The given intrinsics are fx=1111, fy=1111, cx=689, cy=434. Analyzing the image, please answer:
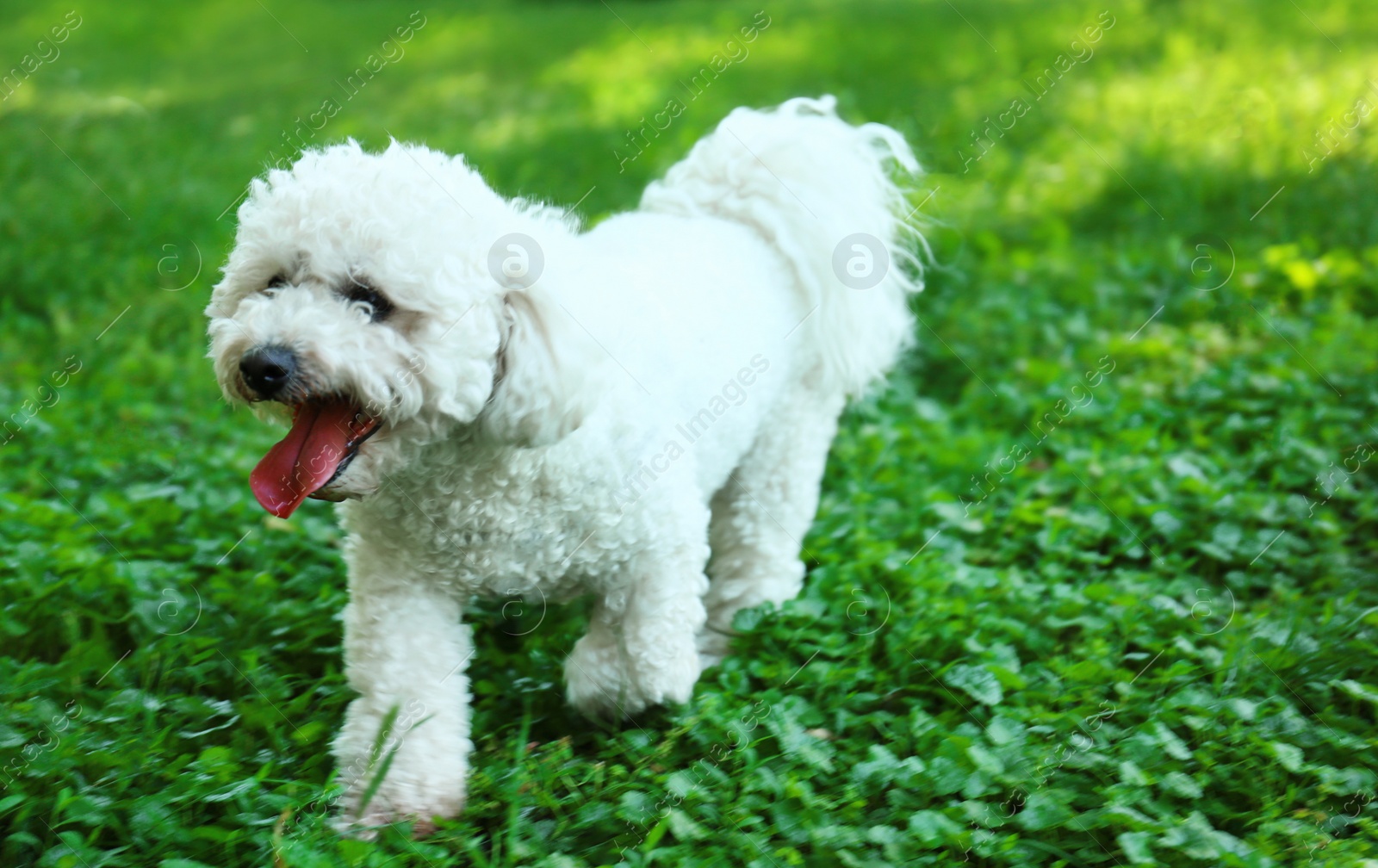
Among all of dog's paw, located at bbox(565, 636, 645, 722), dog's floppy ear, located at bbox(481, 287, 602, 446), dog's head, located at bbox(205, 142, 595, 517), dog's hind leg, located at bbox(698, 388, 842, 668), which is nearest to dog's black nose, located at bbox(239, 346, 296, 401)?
dog's head, located at bbox(205, 142, 595, 517)

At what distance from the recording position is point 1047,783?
2.51 metres

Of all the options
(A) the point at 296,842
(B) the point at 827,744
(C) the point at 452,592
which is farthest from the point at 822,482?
(A) the point at 296,842

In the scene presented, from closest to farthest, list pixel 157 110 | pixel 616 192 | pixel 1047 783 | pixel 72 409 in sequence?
A: pixel 1047 783, pixel 72 409, pixel 616 192, pixel 157 110

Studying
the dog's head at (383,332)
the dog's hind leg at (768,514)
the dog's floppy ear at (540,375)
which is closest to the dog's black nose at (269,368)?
the dog's head at (383,332)

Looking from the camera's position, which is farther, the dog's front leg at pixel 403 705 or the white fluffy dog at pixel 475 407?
the dog's front leg at pixel 403 705

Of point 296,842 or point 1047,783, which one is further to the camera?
point 1047,783

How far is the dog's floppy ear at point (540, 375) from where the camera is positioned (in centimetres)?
227

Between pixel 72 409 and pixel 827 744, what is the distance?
9.75 ft

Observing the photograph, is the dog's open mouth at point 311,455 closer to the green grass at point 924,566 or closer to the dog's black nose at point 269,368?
the dog's black nose at point 269,368

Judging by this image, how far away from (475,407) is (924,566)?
1.56 meters

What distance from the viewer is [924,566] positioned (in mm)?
3289

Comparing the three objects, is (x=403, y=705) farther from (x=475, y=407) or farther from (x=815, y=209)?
(x=815, y=209)

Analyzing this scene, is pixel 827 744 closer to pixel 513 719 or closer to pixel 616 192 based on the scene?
pixel 513 719

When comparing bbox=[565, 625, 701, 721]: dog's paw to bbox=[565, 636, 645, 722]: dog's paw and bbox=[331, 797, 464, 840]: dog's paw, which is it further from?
bbox=[331, 797, 464, 840]: dog's paw
